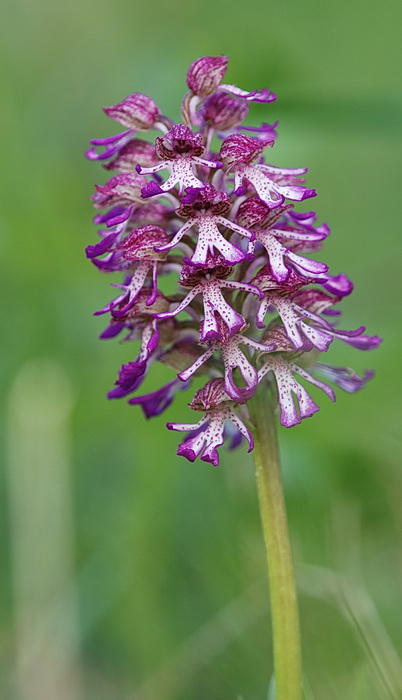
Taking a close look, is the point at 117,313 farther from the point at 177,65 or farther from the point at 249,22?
the point at 249,22

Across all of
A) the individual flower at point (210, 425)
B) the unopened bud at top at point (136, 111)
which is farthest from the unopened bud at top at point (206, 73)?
the individual flower at point (210, 425)

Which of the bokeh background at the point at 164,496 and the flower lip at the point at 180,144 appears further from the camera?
the bokeh background at the point at 164,496

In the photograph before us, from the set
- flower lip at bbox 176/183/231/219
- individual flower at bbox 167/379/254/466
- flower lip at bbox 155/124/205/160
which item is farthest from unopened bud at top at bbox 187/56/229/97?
individual flower at bbox 167/379/254/466

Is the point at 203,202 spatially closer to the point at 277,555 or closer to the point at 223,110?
the point at 223,110

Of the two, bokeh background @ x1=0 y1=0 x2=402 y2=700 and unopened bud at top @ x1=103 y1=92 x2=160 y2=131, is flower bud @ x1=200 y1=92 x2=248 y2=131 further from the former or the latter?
bokeh background @ x1=0 y1=0 x2=402 y2=700


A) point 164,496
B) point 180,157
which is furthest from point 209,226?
point 164,496

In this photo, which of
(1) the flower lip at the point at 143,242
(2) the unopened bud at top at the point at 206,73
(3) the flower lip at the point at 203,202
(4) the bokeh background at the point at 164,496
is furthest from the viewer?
(4) the bokeh background at the point at 164,496

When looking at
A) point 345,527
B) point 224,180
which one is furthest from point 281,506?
point 345,527

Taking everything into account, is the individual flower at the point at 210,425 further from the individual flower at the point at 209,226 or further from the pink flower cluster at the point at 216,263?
the individual flower at the point at 209,226
